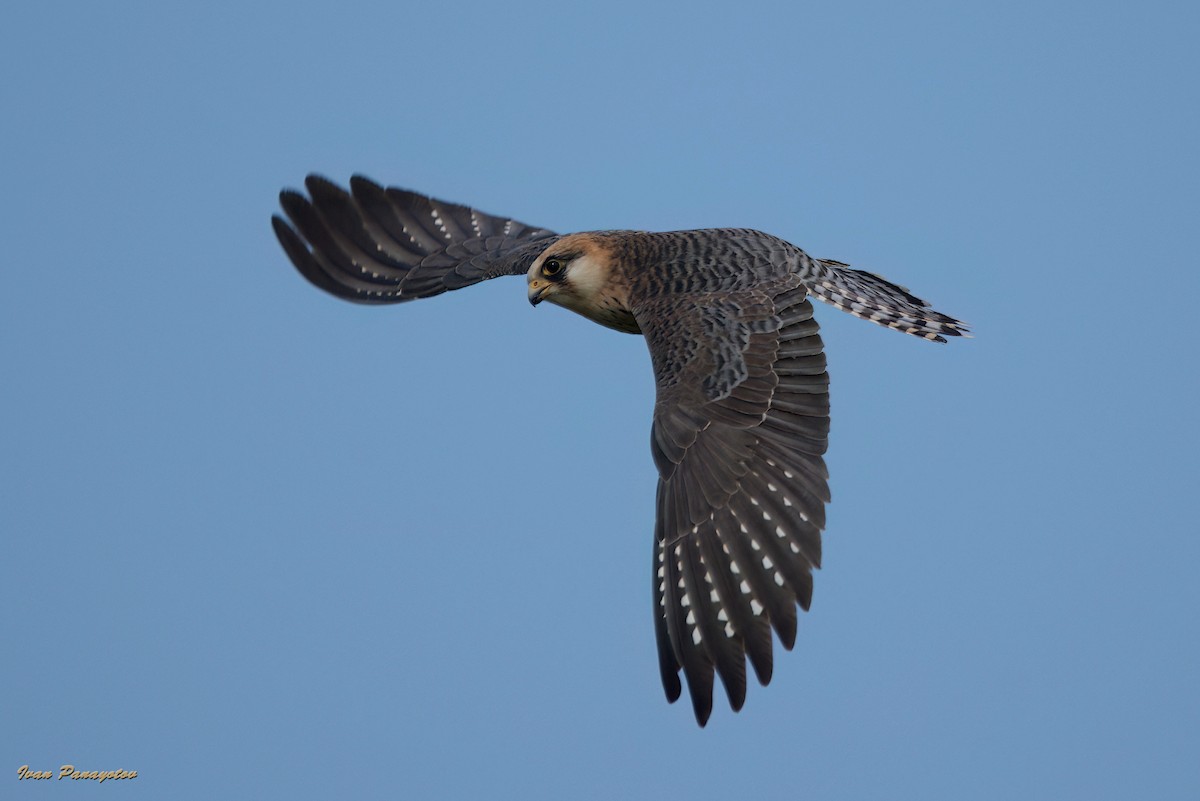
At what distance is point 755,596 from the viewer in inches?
283

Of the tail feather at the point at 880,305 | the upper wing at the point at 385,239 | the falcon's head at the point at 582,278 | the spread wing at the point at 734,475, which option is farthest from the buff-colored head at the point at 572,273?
the tail feather at the point at 880,305

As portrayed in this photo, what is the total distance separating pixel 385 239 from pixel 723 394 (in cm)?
404

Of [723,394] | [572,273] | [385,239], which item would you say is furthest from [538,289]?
[385,239]

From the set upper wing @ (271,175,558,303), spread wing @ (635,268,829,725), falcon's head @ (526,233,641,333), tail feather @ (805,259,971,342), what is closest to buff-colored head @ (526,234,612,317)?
falcon's head @ (526,233,641,333)

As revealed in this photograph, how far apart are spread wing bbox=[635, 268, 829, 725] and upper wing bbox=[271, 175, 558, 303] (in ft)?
8.49

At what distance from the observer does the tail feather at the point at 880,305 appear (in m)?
8.88

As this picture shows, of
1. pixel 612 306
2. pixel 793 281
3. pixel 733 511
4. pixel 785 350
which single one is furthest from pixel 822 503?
pixel 612 306

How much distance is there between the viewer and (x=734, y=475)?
25.1 feet

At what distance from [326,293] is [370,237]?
58 cm

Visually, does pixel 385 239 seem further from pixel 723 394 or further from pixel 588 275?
pixel 723 394

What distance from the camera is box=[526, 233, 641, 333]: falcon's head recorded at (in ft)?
30.1

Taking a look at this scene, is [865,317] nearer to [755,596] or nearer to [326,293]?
[755,596]

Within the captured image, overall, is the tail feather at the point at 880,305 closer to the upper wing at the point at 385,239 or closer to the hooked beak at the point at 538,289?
the hooked beak at the point at 538,289

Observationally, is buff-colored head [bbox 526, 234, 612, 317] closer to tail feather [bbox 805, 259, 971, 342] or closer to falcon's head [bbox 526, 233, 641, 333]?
falcon's head [bbox 526, 233, 641, 333]
